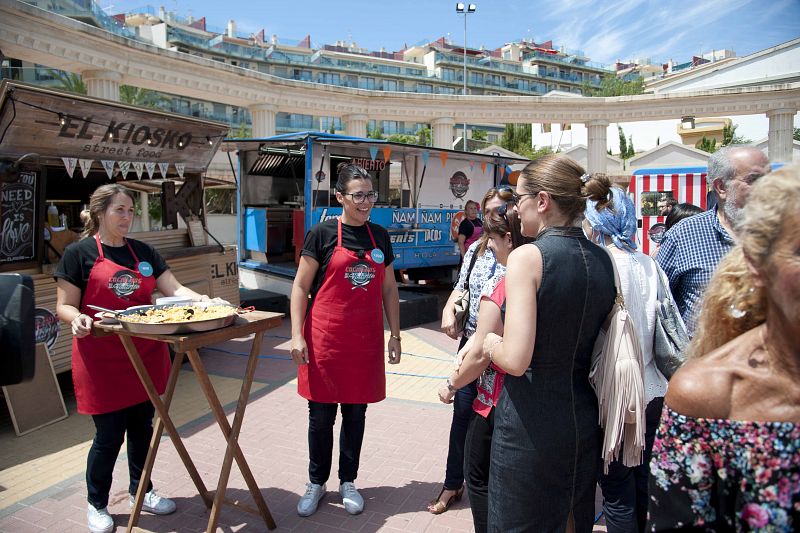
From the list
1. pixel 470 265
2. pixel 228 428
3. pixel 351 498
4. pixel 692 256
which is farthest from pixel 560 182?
pixel 351 498

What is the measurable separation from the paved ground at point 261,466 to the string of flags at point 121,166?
7.53 ft

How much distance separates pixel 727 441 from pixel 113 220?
3179 mm

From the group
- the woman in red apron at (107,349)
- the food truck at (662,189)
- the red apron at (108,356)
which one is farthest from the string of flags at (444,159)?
the red apron at (108,356)

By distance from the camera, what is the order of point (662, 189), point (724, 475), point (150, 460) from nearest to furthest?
point (724, 475)
point (150, 460)
point (662, 189)

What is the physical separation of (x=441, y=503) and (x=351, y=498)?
56cm

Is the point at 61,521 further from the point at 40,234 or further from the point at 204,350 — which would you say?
the point at 204,350

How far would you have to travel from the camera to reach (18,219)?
5273mm

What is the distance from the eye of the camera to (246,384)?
3.11 metres

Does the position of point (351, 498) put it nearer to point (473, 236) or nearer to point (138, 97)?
point (473, 236)

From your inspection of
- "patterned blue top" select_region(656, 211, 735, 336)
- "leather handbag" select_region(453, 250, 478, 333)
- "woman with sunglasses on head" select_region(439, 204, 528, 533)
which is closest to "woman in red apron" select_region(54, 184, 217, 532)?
"leather handbag" select_region(453, 250, 478, 333)

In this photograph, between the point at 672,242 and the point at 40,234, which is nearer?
the point at 672,242

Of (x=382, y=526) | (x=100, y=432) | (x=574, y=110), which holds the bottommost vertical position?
(x=382, y=526)

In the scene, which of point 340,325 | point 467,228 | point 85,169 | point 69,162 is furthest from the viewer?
point 467,228

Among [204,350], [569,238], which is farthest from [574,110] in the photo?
[569,238]
